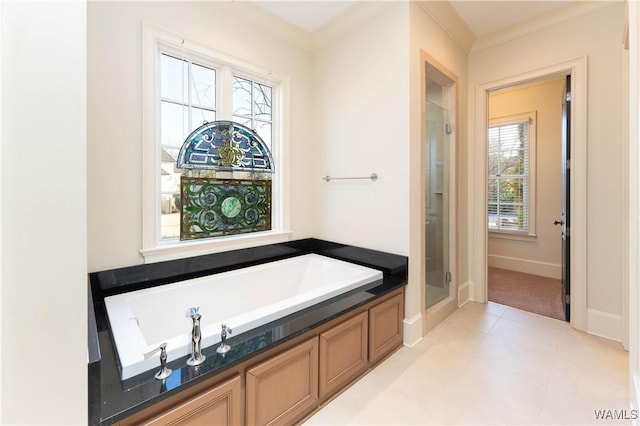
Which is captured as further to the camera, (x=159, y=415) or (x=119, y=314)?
(x=119, y=314)

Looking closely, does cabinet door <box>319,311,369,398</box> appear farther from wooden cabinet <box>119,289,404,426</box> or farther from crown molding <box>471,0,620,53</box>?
crown molding <box>471,0,620,53</box>

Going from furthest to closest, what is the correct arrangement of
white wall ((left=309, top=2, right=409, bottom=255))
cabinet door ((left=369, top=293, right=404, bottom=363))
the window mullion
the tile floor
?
the window mullion < white wall ((left=309, top=2, right=409, bottom=255)) < cabinet door ((left=369, top=293, right=404, bottom=363)) < the tile floor

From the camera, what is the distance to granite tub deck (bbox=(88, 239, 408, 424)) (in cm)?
97

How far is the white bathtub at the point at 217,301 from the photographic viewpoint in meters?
1.23

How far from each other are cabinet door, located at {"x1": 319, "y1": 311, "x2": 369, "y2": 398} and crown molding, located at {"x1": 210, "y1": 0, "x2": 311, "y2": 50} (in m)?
2.51

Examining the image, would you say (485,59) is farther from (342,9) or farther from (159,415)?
(159,415)

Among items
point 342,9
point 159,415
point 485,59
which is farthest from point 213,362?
point 485,59

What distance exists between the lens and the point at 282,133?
2.70m

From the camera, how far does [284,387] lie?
138 cm

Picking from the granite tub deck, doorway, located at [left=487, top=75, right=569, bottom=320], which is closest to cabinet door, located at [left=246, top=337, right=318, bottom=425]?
the granite tub deck

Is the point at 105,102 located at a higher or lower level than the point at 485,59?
lower

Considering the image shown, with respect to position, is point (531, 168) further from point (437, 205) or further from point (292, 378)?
point (292, 378)

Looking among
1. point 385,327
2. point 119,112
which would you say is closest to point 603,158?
point 385,327

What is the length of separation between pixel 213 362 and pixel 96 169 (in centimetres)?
142
